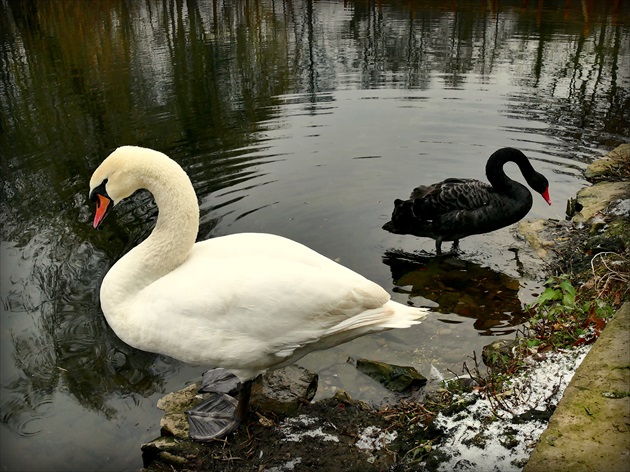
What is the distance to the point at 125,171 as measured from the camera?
3684mm

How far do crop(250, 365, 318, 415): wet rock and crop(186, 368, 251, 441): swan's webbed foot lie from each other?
0.14 m

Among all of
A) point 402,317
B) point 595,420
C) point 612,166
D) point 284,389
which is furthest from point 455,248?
point 595,420

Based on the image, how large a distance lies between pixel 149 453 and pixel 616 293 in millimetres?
3168

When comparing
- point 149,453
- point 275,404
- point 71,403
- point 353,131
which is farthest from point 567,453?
point 353,131

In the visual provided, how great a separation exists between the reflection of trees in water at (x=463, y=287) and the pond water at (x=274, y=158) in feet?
0.06

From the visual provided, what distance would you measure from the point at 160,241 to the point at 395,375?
1867mm

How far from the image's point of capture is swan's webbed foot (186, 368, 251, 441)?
3.65 metres

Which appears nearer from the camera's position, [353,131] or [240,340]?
[240,340]

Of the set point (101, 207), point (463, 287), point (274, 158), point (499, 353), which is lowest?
point (463, 287)

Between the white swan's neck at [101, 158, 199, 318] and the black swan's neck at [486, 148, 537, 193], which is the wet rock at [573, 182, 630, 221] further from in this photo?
the white swan's neck at [101, 158, 199, 318]

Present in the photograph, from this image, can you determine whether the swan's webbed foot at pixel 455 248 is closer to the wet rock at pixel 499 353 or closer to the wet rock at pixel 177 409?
the wet rock at pixel 499 353

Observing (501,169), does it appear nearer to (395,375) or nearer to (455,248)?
(455,248)

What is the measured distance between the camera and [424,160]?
8.40m

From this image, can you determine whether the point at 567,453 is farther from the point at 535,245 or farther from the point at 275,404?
the point at 535,245
